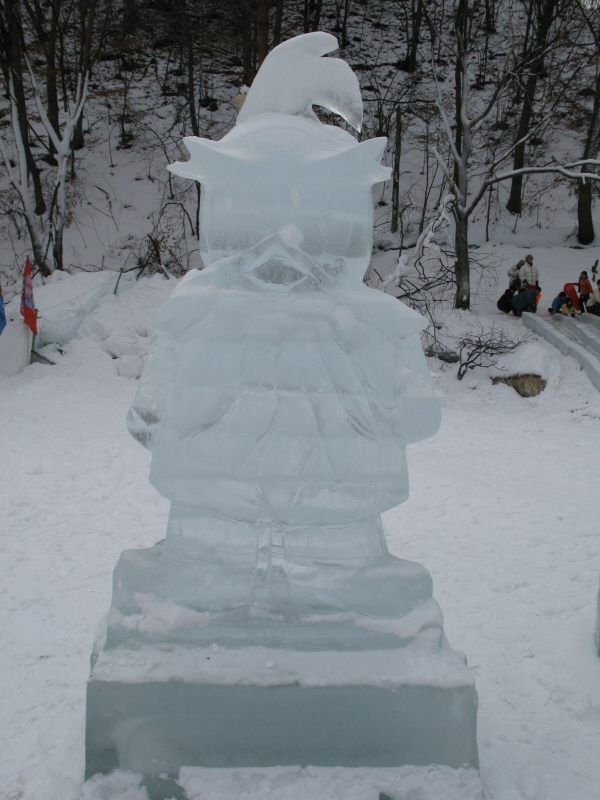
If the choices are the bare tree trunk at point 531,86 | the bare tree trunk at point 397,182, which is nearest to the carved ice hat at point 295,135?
the bare tree trunk at point 531,86

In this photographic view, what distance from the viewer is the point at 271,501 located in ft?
6.79

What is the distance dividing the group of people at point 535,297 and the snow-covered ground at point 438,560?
120 inches

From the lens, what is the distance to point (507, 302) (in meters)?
12.4

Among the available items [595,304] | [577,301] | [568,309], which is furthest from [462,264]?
[595,304]

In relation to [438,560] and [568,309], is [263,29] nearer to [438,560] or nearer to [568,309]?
[568,309]

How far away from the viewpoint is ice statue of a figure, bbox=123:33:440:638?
6.59 ft

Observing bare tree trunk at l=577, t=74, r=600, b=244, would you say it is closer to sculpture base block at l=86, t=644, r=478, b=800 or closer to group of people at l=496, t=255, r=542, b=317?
group of people at l=496, t=255, r=542, b=317

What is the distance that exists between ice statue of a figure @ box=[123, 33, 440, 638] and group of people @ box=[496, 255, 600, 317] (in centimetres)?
1053

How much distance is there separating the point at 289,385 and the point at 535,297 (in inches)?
439

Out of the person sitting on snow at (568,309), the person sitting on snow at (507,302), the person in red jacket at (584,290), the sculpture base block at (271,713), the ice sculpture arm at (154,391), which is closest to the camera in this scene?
the sculpture base block at (271,713)

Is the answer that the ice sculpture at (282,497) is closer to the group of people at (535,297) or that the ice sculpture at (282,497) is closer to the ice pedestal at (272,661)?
the ice pedestal at (272,661)

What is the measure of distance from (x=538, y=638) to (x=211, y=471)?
6.94ft

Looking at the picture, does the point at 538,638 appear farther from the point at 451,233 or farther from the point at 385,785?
the point at 451,233

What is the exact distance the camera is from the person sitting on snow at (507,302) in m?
12.3
